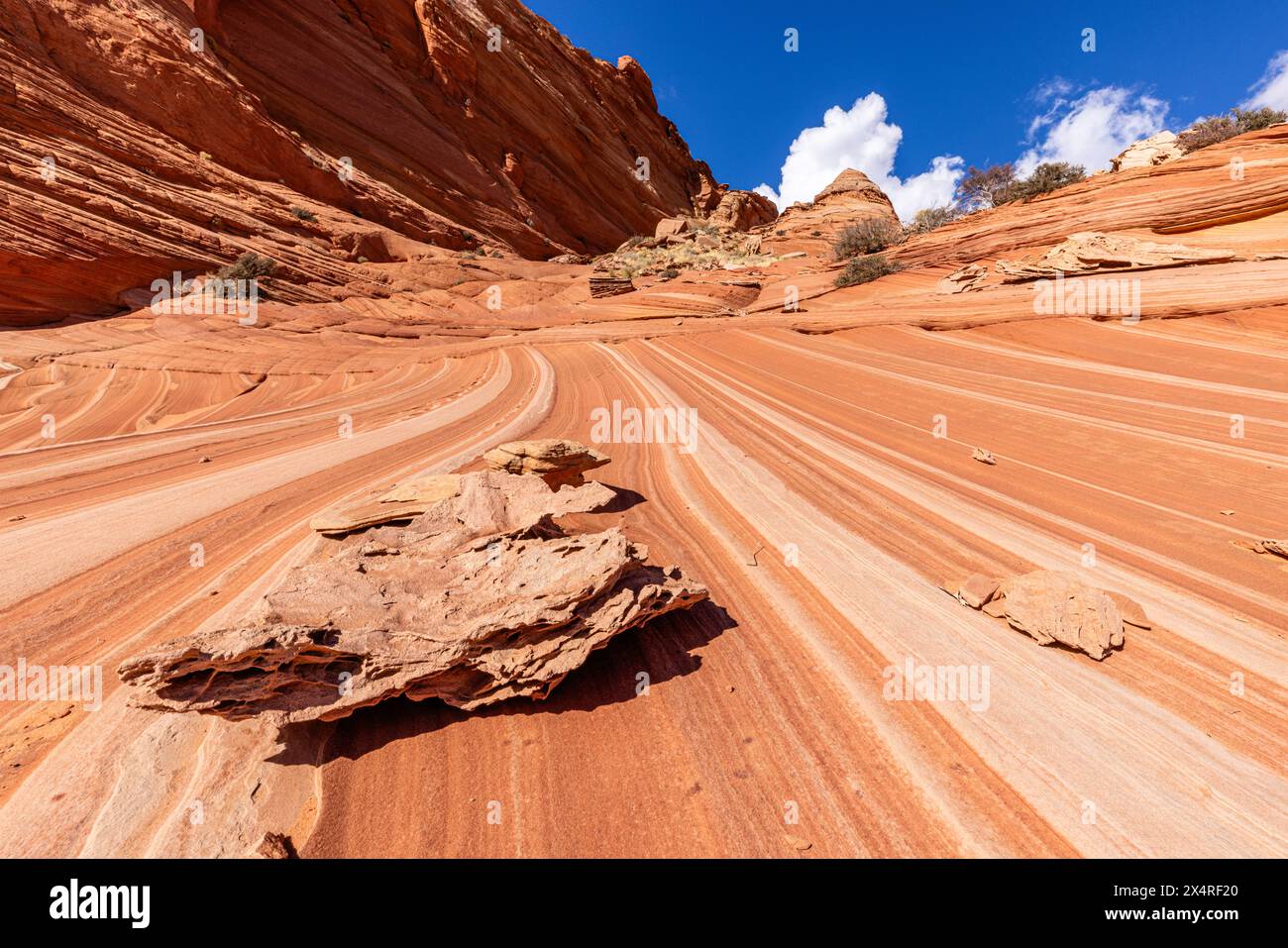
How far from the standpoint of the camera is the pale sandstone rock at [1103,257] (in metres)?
10.4

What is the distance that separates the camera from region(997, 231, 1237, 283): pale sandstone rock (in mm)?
10430

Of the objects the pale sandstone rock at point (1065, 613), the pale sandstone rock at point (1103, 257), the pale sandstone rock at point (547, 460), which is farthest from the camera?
the pale sandstone rock at point (1103, 257)

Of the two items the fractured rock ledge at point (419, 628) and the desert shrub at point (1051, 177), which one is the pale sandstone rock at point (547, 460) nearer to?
the fractured rock ledge at point (419, 628)

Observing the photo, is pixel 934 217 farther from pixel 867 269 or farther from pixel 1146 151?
pixel 867 269

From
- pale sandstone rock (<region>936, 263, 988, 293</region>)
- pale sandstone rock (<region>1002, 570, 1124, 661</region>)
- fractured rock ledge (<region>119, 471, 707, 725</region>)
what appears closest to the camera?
fractured rock ledge (<region>119, 471, 707, 725</region>)

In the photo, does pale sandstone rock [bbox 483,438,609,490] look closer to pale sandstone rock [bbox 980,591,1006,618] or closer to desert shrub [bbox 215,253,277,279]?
pale sandstone rock [bbox 980,591,1006,618]

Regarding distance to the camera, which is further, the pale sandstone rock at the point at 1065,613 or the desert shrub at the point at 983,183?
the desert shrub at the point at 983,183

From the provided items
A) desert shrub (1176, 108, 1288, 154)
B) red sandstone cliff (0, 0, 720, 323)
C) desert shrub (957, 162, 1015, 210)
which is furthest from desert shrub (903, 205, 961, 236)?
red sandstone cliff (0, 0, 720, 323)

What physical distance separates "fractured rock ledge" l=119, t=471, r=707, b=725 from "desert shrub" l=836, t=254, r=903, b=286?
55.9 feet

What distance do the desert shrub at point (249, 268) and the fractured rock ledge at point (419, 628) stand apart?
19.5 m

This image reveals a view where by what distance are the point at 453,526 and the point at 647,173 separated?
60536 mm

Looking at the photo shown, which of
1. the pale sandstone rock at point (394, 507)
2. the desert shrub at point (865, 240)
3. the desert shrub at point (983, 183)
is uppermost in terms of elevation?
the desert shrub at point (983, 183)

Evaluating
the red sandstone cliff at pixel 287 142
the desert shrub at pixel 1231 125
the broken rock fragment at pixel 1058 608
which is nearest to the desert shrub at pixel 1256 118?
the desert shrub at pixel 1231 125

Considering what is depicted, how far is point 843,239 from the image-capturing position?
827 inches
